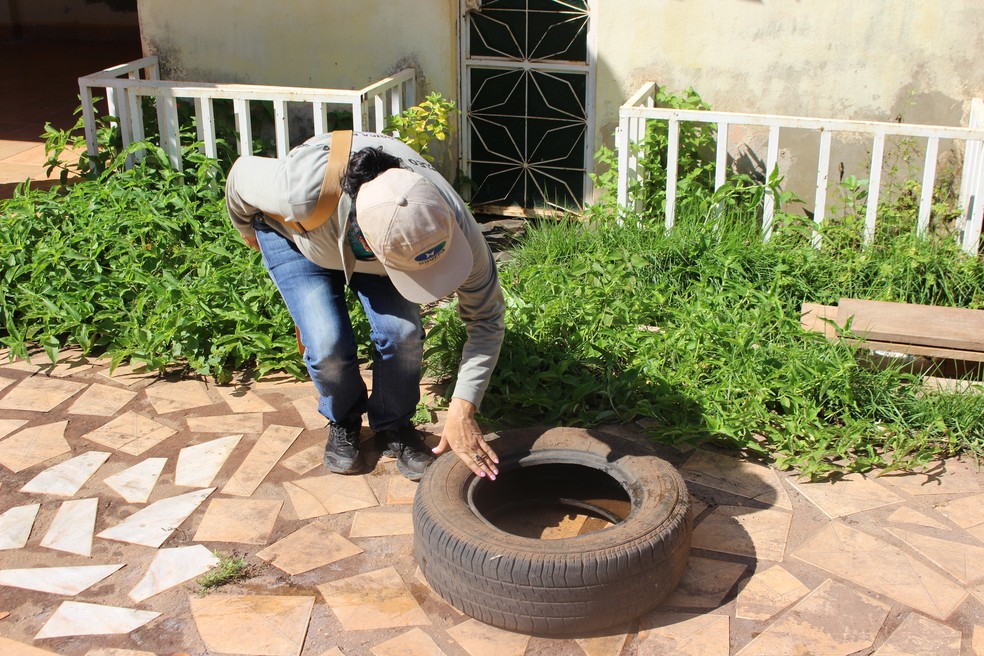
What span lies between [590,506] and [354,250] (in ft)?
4.27

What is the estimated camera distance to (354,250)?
337cm

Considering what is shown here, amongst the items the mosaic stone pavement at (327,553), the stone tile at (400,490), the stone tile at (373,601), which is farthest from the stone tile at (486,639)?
the stone tile at (400,490)

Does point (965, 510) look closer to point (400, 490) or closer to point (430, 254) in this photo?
point (400, 490)

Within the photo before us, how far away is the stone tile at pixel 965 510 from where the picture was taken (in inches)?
144

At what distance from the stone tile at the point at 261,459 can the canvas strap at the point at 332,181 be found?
118cm

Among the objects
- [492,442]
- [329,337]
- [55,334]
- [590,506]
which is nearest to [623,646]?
[590,506]

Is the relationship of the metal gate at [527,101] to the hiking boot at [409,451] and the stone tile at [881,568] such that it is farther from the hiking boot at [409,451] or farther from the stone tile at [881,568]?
the stone tile at [881,568]

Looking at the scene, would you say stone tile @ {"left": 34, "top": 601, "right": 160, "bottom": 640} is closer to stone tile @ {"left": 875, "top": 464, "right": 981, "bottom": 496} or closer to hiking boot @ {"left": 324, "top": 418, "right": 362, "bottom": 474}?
A: hiking boot @ {"left": 324, "top": 418, "right": 362, "bottom": 474}

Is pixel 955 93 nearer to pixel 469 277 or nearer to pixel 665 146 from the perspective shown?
pixel 665 146

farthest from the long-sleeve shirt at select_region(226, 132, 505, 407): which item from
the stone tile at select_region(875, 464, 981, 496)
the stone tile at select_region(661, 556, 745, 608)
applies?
the stone tile at select_region(875, 464, 981, 496)

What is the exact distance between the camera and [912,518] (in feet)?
12.1

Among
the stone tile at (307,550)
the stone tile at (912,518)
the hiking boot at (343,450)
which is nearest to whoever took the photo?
the stone tile at (307,550)

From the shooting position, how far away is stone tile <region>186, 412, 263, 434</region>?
171 inches

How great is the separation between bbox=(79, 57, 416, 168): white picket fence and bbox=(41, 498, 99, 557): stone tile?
9.54 feet
